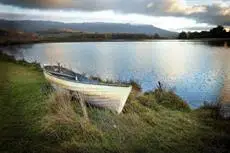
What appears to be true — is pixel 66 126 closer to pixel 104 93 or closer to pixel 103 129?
pixel 103 129

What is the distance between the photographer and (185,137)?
7.71 meters

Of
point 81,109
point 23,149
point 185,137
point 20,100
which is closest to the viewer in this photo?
point 23,149

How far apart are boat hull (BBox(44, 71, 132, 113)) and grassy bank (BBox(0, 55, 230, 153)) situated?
0.24 meters

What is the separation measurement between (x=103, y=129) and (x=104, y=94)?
4.23 feet

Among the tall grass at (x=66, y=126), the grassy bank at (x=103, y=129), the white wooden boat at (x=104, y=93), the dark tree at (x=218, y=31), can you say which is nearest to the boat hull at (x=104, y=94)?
the white wooden boat at (x=104, y=93)

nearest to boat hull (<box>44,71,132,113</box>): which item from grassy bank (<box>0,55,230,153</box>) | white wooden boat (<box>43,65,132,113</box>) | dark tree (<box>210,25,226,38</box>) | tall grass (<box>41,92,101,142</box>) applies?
white wooden boat (<box>43,65,132,113</box>)

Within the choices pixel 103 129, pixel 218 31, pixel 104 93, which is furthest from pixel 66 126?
pixel 218 31

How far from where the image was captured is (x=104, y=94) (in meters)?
8.79

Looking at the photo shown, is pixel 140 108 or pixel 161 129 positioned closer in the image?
pixel 161 129

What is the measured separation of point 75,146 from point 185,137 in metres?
2.77

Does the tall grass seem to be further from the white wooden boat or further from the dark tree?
the dark tree

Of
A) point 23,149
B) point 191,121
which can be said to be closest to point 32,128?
point 23,149

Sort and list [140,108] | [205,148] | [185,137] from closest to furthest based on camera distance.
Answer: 1. [205,148]
2. [185,137]
3. [140,108]

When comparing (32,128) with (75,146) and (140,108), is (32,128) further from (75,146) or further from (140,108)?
(140,108)
